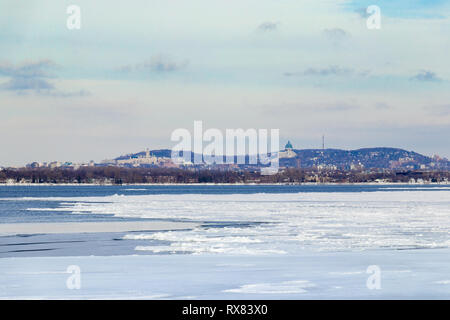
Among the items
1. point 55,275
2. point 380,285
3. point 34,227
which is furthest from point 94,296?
point 34,227

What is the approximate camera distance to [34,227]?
24078mm

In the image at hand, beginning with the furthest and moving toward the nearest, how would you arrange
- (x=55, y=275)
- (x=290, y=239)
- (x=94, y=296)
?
(x=290, y=239)
(x=55, y=275)
(x=94, y=296)

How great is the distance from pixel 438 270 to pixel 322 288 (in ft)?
10.2

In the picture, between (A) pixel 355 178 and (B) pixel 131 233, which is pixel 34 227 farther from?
(A) pixel 355 178

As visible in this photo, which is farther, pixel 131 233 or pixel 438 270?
pixel 131 233

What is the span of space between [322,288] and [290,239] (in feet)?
25.1

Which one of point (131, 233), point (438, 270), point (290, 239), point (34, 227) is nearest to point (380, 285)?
point (438, 270)

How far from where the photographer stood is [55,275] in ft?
39.8

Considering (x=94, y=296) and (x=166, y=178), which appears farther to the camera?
(x=166, y=178)
